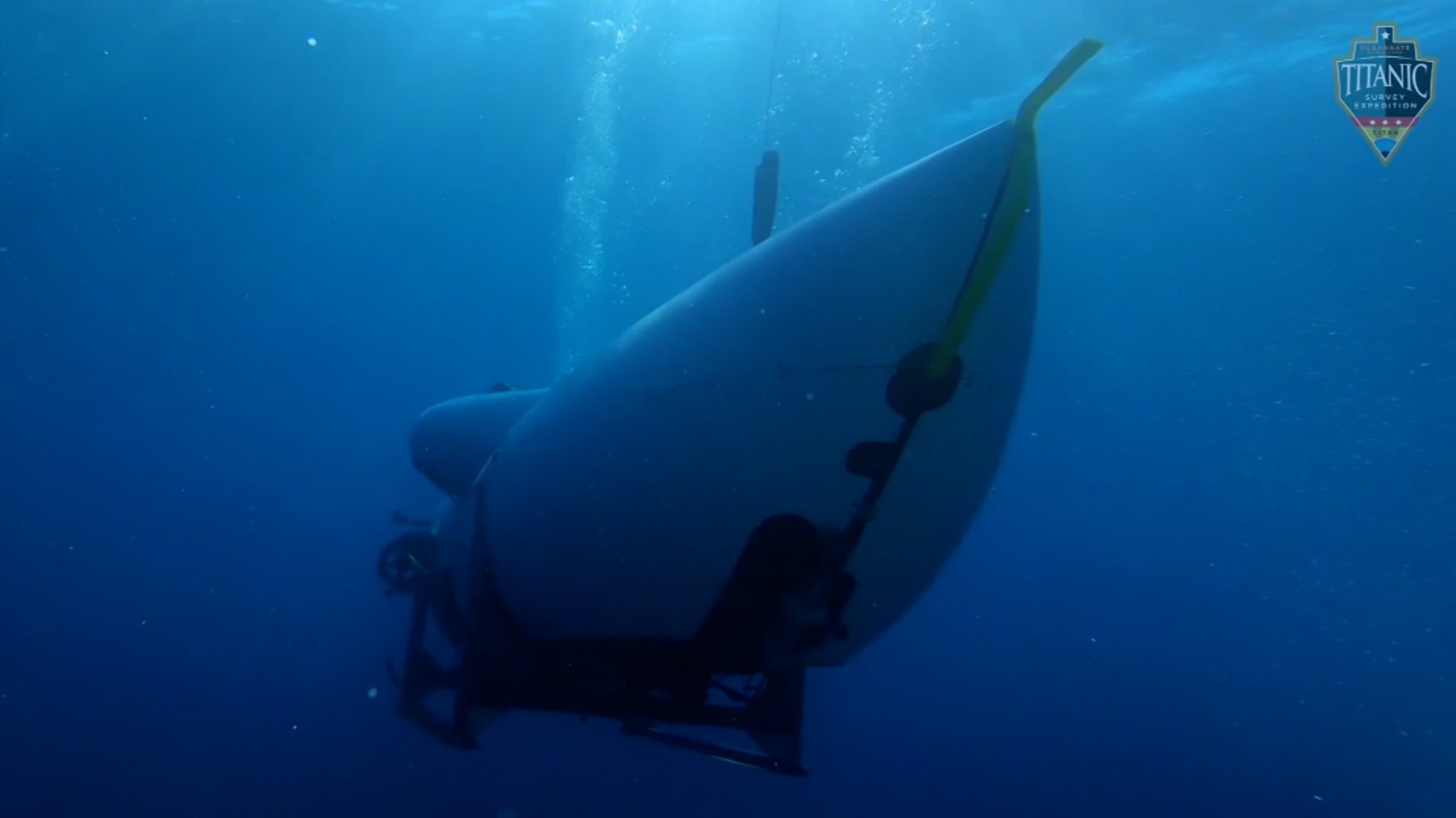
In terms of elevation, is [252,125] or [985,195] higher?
[252,125]

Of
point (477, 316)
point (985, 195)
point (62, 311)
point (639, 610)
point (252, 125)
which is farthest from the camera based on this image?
point (477, 316)

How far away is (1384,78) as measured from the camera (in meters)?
15.5

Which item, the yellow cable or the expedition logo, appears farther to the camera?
the expedition logo

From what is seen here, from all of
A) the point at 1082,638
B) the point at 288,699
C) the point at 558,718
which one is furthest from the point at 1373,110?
the point at 288,699

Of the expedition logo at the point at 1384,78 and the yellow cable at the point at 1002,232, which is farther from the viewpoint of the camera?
the expedition logo at the point at 1384,78

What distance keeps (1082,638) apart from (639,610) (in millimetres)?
26171

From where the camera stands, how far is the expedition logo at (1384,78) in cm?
1616

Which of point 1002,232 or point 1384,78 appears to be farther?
point 1384,78

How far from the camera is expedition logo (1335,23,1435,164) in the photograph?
16156 millimetres

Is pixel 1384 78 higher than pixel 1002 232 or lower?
lower

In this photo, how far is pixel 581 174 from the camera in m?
28.9

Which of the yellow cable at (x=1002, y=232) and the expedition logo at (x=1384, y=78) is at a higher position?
the yellow cable at (x=1002, y=232)

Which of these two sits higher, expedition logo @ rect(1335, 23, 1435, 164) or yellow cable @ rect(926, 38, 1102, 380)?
yellow cable @ rect(926, 38, 1102, 380)

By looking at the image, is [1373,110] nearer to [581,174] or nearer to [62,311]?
[581,174]
